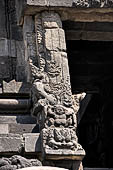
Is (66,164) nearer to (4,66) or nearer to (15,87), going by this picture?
(15,87)

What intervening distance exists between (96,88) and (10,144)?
5408mm

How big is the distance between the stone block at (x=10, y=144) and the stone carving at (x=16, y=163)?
508 mm

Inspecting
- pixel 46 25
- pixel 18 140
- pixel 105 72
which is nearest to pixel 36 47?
pixel 46 25

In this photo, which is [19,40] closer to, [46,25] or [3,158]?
[46,25]

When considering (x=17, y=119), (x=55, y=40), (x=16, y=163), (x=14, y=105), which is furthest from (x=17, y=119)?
(x=16, y=163)

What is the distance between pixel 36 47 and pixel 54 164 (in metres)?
1.93

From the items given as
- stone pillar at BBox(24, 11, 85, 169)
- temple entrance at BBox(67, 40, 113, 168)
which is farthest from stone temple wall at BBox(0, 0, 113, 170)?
temple entrance at BBox(67, 40, 113, 168)

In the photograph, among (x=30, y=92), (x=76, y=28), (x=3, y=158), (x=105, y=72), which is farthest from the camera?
(x=105, y=72)

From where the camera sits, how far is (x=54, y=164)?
27.8ft

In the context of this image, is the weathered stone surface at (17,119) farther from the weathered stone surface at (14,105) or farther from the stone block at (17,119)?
the weathered stone surface at (14,105)

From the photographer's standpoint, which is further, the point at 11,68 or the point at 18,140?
the point at 11,68

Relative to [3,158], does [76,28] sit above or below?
above

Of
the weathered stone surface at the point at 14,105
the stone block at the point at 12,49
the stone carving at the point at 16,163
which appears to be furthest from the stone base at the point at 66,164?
the stone block at the point at 12,49

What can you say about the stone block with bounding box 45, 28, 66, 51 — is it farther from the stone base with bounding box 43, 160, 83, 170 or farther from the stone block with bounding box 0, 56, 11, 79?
the stone base with bounding box 43, 160, 83, 170
